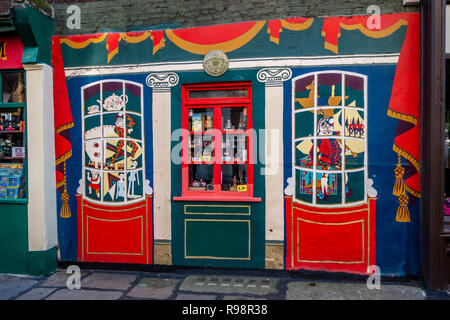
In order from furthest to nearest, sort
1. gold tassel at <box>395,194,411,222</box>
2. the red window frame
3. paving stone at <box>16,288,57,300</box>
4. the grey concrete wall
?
1. the red window frame
2. the grey concrete wall
3. gold tassel at <box>395,194,411,222</box>
4. paving stone at <box>16,288,57,300</box>

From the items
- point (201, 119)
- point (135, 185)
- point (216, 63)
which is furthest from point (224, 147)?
point (135, 185)

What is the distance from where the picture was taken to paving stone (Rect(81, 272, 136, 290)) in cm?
502

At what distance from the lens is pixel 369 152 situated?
5.08 meters

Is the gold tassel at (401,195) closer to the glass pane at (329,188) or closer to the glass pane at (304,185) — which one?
the glass pane at (329,188)

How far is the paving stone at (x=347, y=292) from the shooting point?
14.9 ft

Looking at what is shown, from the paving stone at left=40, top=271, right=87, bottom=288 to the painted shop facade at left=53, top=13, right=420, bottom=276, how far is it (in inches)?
12.1

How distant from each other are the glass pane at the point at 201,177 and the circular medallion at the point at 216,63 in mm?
1531

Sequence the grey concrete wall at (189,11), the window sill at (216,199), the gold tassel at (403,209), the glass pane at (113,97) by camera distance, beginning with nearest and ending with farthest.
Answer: the gold tassel at (403,209)
the grey concrete wall at (189,11)
the window sill at (216,199)
the glass pane at (113,97)

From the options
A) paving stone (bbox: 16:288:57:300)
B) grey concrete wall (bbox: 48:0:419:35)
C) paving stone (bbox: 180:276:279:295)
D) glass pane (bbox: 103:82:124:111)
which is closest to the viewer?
paving stone (bbox: 16:288:57:300)

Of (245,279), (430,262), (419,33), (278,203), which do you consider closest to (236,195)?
(278,203)


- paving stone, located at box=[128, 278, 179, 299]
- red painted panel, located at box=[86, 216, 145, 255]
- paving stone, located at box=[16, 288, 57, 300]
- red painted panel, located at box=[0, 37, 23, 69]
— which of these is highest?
red painted panel, located at box=[0, 37, 23, 69]

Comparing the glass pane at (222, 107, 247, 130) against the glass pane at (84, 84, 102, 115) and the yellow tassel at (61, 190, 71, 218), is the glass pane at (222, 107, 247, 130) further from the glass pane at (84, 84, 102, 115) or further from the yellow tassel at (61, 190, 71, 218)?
the yellow tassel at (61, 190, 71, 218)
